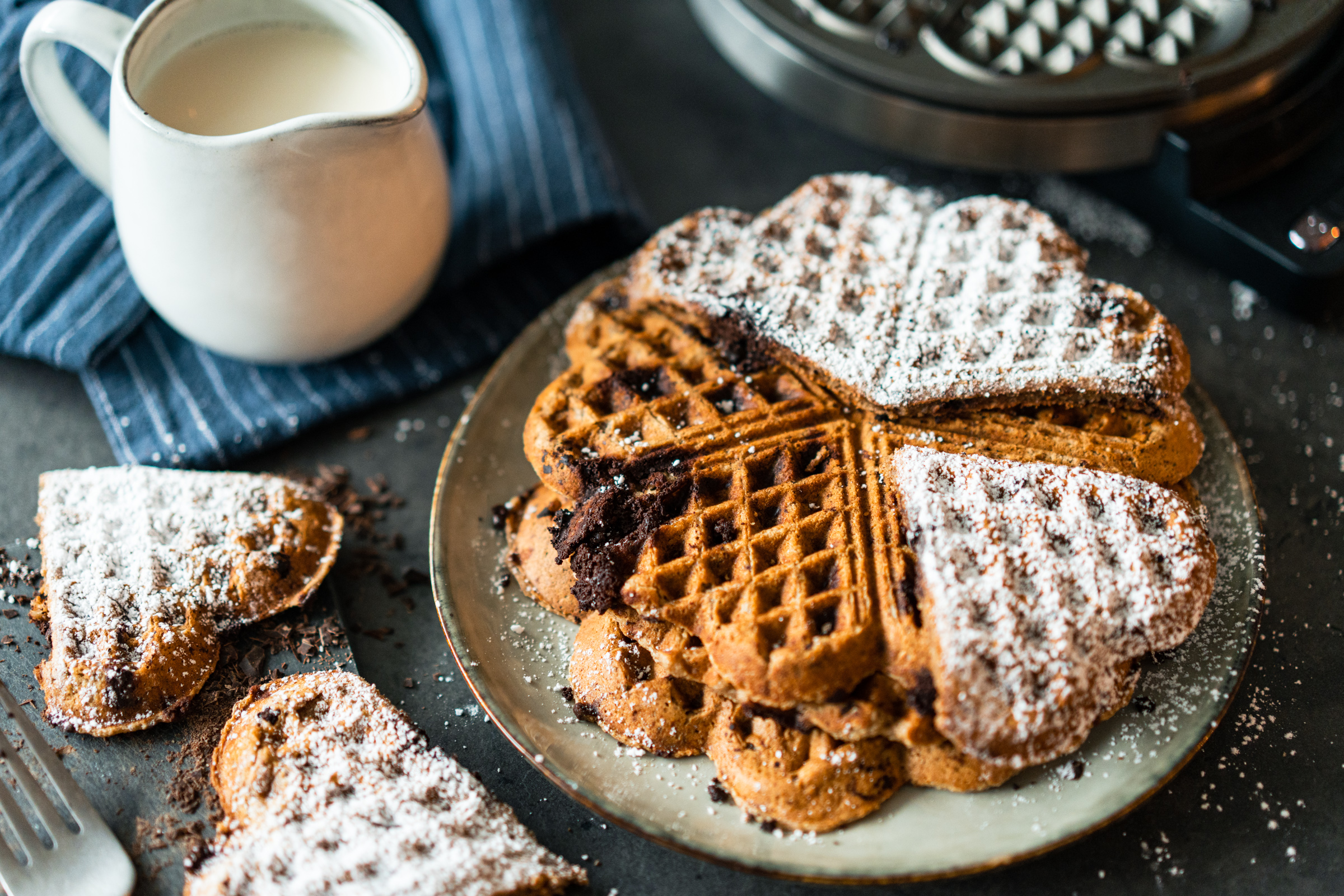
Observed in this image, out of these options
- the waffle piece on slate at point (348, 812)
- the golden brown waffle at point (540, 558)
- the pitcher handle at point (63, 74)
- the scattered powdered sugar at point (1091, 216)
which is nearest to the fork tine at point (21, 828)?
the waffle piece on slate at point (348, 812)

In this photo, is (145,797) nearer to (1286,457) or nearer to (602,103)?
(602,103)

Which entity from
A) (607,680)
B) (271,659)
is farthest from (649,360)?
(271,659)

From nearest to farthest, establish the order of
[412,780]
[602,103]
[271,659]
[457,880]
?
[457,880] < [412,780] < [271,659] < [602,103]

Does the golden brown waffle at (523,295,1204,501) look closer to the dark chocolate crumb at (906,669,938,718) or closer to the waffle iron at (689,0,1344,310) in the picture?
the dark chocolate crumb at (906,669,938,718)

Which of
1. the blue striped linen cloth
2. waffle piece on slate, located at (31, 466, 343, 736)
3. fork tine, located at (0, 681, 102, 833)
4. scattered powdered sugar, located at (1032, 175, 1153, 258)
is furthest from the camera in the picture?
scattered powdered sugar, located at (1032, 175, 1153, 258)

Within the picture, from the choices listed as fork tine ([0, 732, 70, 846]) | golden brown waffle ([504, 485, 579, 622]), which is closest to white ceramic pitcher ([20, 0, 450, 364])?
golden brown waffle ([504, 485, 579, 622])

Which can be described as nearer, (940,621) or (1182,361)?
(940,621)

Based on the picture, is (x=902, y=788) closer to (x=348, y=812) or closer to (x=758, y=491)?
(x=758, y=491)
